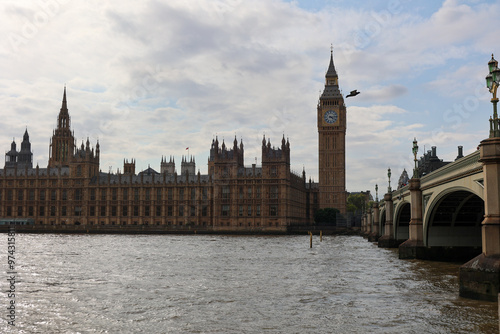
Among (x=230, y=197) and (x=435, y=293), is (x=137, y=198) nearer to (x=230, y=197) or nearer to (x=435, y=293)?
(x=230, y=197)

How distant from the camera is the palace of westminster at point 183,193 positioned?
142 metres

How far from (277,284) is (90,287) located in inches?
378

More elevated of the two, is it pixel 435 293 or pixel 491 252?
pixel 491 252

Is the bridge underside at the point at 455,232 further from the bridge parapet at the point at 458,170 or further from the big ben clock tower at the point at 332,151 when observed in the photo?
the big ben clock tower at the point at 332,151

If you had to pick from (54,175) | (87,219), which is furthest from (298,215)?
(54,175)

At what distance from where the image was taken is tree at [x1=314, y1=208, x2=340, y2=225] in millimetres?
152875

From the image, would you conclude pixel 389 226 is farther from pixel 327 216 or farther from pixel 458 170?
pixel 327 216

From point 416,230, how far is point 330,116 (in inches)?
5218

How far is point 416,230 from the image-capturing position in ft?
132

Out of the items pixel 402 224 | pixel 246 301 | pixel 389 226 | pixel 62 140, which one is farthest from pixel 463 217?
pixel 62 140

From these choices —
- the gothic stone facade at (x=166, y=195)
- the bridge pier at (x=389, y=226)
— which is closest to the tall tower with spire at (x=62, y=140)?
the gothic stone facade at (x=166, y=195)

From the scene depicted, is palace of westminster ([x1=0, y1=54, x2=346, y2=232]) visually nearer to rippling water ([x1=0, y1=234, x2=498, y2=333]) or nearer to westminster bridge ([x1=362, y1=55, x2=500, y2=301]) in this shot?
westminster bridge ([x1=362, y1=55, x2=500, y2=301])

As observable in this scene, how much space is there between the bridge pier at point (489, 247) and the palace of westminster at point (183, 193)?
382ft

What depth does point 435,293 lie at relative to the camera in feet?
79.7
